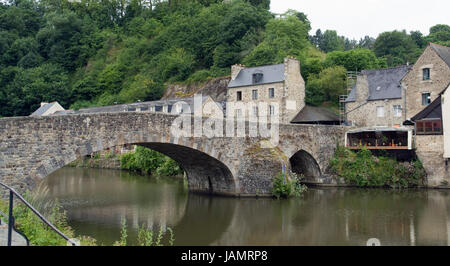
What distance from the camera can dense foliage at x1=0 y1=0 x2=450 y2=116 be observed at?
1661 inches

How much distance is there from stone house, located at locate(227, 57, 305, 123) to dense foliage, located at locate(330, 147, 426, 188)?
7710 millimetres

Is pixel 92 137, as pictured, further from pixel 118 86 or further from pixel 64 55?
pixel 64 55

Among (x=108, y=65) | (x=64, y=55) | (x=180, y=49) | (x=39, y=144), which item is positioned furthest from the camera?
(x=64, y=55)

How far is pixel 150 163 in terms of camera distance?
2992 centimetres

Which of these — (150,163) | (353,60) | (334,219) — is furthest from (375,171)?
(353,60)

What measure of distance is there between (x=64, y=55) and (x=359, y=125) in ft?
164

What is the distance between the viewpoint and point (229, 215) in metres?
15.8

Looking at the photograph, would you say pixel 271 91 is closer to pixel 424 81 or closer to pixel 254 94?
pixel 254 94

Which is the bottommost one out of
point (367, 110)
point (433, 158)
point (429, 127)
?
point (433, 158)

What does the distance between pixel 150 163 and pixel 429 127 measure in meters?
17.5

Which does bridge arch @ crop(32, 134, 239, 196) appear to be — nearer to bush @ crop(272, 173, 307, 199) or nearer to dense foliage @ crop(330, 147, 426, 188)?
bush @ crop(272, 173, 307, 199)

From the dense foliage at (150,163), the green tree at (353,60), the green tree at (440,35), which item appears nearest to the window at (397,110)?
the green tree at (353,60)

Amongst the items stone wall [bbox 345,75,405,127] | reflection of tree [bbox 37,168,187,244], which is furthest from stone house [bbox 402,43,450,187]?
reflection of tree [bbox 37,168,187,244]
